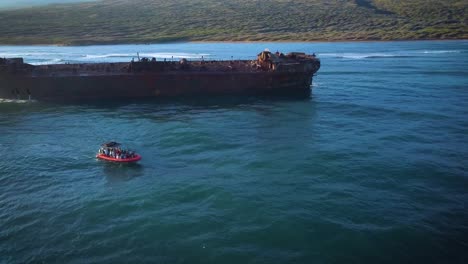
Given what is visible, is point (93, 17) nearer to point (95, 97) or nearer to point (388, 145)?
point (95, 97)

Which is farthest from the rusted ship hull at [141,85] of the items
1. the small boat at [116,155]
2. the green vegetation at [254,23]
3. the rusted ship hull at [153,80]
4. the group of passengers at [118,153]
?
the green vegetation at [254,23]

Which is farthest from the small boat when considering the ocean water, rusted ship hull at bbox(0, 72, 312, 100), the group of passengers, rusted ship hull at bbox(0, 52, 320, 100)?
rusted ship hull at bbox(0, 52, 320, 100)

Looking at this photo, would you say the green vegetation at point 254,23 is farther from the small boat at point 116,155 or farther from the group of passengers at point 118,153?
the group of passengers at point 118,153

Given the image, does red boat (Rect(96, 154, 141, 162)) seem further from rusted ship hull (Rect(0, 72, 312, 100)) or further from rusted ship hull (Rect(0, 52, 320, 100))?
rusted ship hull (Rect(0, 52, 320, 100))

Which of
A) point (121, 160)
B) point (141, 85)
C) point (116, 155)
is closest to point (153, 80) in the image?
point (141, 85)

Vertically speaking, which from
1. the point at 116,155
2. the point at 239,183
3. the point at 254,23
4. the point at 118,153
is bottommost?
the point at 239,183

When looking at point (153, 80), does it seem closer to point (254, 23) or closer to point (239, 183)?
point (239, 183)
